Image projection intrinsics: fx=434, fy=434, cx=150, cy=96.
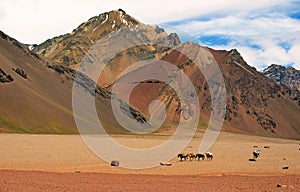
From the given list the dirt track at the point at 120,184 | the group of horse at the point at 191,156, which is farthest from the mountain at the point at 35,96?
the dirt track at the point at 120,184

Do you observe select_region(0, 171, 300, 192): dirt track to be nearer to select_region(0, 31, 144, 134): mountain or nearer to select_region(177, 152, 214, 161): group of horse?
select_region(177, 152, 214, 161): group of horse

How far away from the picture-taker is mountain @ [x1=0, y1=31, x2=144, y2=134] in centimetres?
12993

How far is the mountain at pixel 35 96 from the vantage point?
130 metres

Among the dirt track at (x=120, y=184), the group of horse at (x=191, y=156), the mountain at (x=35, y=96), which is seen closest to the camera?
the dirt track at (x=120, y=184)

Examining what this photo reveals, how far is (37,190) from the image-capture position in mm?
22609

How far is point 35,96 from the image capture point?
144875mm

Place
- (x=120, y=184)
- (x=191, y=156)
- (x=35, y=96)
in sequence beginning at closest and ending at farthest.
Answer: (x=120, y=184) < (x=191, y=156) < (x=35, y=96)

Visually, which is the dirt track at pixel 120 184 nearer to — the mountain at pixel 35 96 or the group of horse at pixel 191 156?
the group of horse at pixel 191 156

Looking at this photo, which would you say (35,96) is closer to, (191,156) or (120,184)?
(191,156)

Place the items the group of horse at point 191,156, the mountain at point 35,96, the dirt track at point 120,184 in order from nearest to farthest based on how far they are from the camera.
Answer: the dirt track at point 120,184
the group of horse at point 191,156
the mountain at point 35,96

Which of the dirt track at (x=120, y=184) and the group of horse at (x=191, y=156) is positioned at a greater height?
the group of horse at (x=191, y=156)

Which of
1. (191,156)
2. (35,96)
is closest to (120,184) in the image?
(191,156)

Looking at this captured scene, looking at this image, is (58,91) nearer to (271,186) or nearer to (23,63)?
(23,63)

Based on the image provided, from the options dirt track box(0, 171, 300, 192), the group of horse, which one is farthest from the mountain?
dirt track box(0, 171, 300, 192)
